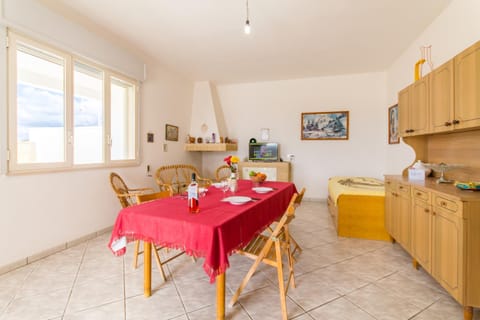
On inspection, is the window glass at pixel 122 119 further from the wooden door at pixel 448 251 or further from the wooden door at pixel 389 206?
the wooden door at pixel 448 251

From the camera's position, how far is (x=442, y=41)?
2754mm

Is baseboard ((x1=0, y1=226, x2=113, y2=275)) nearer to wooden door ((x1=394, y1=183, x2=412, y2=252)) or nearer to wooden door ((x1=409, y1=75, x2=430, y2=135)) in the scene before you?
wooden door ((x1=394, y1=183, x2=412, y2=252))

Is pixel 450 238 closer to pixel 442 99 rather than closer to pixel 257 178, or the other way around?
pixel 442 99

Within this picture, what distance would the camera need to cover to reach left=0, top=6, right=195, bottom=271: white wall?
89.9 inches


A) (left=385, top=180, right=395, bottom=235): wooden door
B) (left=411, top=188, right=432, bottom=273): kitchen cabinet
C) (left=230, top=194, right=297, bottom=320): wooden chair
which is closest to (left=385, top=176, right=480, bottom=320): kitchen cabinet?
(left=411, top=188, right=432, bottom=273): kitchen cabinet

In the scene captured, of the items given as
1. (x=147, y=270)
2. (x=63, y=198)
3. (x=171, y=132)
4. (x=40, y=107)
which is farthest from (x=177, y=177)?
(x=147, y=270)

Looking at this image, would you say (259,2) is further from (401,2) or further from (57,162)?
(57,162)

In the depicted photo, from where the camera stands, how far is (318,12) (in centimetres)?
274

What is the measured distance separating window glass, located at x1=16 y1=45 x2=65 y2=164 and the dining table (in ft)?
5.50

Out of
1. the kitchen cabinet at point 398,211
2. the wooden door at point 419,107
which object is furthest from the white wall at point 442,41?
the kitchen cabinet at point 398,211

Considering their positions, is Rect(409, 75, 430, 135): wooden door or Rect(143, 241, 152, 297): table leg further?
Rect(409, 75, 430, 135): wooden door

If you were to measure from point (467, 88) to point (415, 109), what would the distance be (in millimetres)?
839

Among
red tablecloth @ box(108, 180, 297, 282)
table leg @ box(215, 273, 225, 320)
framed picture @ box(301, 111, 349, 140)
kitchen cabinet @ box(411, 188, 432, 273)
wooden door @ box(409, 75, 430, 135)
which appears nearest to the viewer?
red tablecloth @ box(108, 180, 297, 282)

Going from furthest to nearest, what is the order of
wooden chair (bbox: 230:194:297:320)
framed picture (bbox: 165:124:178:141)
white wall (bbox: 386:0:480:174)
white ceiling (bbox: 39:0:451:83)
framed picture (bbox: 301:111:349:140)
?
framed picture (bbox: 301:111:349:140) → framed picture (bbox: 165:124:178:141) → white ceiling (bbox: 39:0:451:83) → white wall (bbox: 386:0:480:174) → wooden chair (bbox: 230:194:297:320)
